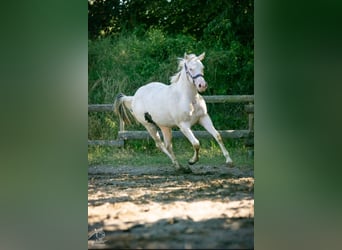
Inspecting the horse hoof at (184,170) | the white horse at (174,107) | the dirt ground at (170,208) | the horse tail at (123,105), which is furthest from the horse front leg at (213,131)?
the horse tail at (123,105)

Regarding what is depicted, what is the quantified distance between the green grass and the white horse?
5cm

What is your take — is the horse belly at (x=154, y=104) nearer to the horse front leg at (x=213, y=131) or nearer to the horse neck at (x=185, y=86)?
the horse neck at (x=185, y=86)

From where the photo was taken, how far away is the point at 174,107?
447 centimetres

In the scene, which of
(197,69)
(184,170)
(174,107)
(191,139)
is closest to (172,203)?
(184,170)

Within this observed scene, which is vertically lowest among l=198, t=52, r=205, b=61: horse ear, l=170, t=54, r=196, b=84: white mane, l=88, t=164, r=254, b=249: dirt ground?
l=88, t=164, r=254, b=249: dirt ground

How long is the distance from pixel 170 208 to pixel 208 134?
28.7 inches

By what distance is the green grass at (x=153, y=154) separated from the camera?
4371mm

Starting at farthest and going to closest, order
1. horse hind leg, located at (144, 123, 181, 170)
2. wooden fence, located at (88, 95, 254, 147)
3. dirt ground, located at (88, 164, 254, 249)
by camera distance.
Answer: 1. horse hind leg, located at (144, 123, 181, 170)
2. wooden fence, located at (88, 95, 254, 147)
3. dirt ground, located at (88, 164, 254, 249)

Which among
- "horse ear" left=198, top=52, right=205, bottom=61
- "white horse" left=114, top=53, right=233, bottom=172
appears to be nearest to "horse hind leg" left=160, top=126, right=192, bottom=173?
"white horse" left=114, top=53, right=233, bottom=172

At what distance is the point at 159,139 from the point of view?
4457mm

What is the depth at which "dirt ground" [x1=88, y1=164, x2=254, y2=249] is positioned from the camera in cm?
419

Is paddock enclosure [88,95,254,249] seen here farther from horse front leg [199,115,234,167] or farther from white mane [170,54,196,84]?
white mane [170,54,196,84]
